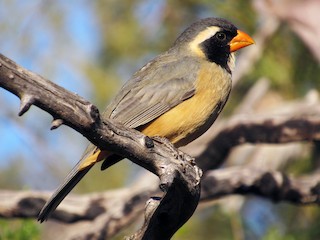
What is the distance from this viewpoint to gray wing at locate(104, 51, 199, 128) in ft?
17.3

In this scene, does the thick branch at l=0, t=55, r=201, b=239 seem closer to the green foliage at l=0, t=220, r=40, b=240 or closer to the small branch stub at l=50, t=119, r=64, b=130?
the small branch stub at l=50, t=119, r=64, b=130

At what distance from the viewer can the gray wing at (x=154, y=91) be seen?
5.28m

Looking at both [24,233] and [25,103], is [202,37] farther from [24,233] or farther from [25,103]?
[25,103]

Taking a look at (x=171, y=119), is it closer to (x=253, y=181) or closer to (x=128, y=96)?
(x=128, y=96)

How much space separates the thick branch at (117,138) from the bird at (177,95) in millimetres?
750

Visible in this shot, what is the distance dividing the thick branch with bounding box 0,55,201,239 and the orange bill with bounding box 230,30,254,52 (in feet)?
5.47

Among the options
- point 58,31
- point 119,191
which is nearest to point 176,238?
point 119,191

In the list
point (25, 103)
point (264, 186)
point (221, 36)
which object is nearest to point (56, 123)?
point (25, 103)

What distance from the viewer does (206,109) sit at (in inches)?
208

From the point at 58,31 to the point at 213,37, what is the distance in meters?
2.61

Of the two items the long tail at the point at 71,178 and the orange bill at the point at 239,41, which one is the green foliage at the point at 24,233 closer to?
the long tail at the point at 71,178

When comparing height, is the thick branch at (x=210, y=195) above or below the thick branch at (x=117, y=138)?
below

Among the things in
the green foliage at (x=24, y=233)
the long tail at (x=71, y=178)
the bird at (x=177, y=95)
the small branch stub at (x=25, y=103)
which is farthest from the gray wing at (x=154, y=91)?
the small branch stub at (x=25, y=103)

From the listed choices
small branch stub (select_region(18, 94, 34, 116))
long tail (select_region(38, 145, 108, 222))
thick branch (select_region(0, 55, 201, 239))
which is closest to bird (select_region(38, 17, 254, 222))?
long tail (select_region(38, 145, 108, 222))
